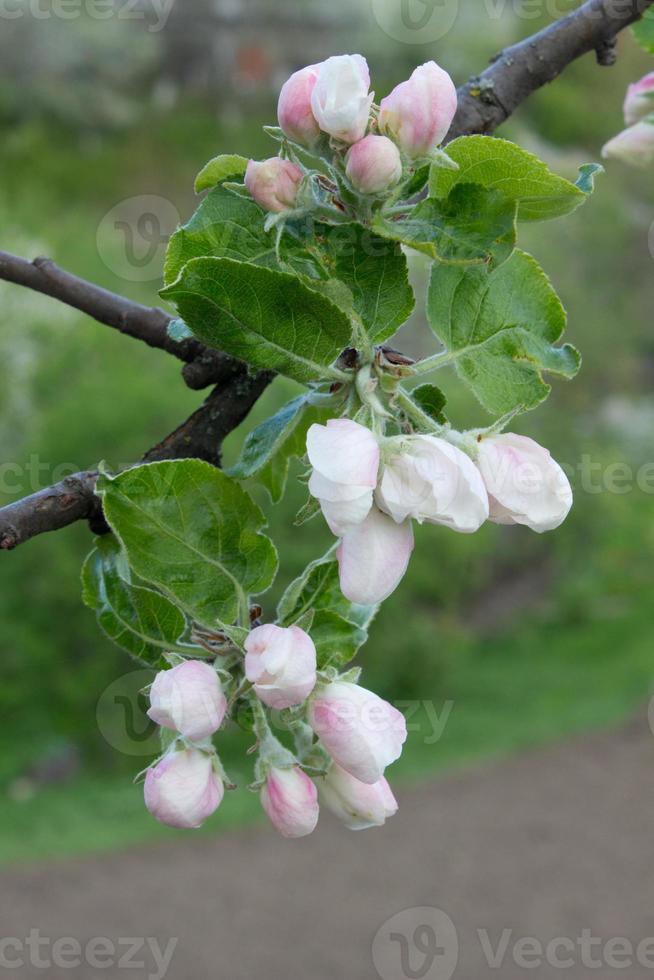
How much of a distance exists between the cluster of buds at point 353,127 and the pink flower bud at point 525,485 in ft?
0.42

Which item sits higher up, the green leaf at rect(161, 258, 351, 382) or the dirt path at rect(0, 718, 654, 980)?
the green leaf at rect(161, 258, 351, 382)

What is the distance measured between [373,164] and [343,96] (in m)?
0.03

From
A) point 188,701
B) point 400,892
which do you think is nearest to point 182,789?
point 188,701

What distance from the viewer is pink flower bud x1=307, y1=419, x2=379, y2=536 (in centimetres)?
48

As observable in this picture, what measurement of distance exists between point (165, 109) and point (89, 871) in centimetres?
1065

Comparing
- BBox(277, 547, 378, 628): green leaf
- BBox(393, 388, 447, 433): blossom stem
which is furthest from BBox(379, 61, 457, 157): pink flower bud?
BBox(277, 547, 378, 628): green leaf

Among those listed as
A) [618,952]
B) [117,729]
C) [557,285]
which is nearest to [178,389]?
[117,729]

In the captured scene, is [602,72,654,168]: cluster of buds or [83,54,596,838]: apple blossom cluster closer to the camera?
[83,54,596,838]: apple blossom cluster

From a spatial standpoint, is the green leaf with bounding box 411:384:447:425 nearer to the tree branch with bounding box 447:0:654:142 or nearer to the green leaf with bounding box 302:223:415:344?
the green leaf with bounding box 302:223:415:344

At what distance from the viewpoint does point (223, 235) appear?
0.58 meters

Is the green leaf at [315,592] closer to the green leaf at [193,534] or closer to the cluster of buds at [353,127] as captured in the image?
the green leaf at [193,534]

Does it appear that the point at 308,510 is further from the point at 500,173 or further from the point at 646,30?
the point at 646,30

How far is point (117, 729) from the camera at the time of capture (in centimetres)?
468

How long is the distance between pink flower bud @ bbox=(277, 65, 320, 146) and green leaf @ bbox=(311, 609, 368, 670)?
0.81 ft
